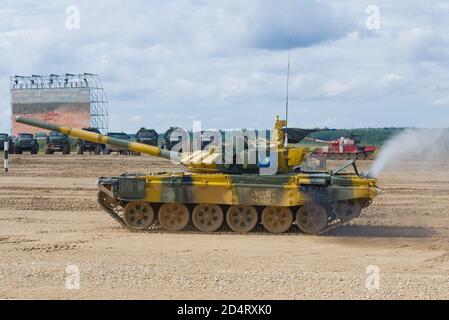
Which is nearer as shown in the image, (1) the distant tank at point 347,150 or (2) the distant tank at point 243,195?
(2) the distant tank at point 243,195

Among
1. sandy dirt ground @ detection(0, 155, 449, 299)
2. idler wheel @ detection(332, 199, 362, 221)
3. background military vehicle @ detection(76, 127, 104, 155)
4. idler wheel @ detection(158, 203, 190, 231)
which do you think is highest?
background military vehicle @ detection(76, 127, 104, 155)

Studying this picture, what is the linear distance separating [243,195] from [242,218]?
612 millimetres

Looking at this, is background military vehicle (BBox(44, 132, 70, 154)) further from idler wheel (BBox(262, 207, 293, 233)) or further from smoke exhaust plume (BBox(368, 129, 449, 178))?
idler wheel (BBox(262, 207, 293, 233))

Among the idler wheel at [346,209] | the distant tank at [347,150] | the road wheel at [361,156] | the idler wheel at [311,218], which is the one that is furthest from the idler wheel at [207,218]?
the road wheel at [361,156]

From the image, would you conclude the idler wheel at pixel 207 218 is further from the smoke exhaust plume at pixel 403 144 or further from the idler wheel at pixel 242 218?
the smoke exhaust plume at pixel 403 144

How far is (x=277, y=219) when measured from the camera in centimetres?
1895

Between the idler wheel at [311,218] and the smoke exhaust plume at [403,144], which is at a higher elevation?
the smoke exhaust plume at [403,144]

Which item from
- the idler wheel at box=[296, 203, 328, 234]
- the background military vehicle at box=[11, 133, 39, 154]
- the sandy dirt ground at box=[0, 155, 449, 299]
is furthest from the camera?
the background military vehicle at box=[11, 133, 39, 154]

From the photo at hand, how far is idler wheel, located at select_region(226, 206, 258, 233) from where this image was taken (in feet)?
62.4

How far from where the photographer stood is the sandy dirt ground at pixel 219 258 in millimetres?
12078

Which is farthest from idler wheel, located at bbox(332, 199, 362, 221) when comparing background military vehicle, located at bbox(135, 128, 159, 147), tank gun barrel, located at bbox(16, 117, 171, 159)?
background military vehicle, located at bbox(135, 128, 159, 147)

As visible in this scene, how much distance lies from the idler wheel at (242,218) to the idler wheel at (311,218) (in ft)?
3.15

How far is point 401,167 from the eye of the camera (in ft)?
151

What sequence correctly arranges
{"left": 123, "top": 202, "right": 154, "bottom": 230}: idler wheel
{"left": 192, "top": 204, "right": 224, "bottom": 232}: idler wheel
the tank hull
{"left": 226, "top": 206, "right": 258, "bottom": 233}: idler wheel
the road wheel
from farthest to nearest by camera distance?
1. the road wheel
2. {"left": 123, "top": 202, "right": 154, "bottom": 230}: idler wheel
3. {"left": 192, "top": 204, "right": 224, "bottom": 232}: idler wheel
4. {"left": 226, "top": 206, "right": 258, "bottom": 233}: idler wheel
5. the tank hull
